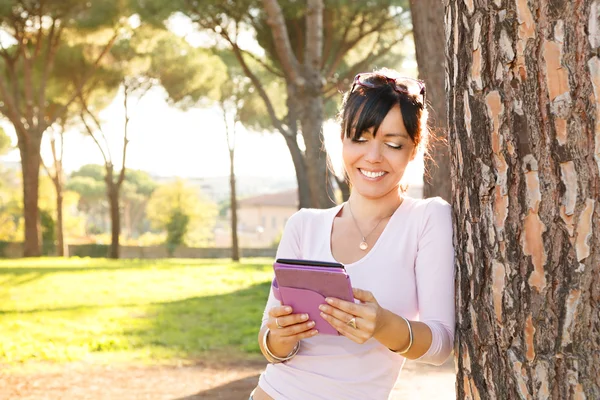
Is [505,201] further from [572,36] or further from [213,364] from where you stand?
[213,364]

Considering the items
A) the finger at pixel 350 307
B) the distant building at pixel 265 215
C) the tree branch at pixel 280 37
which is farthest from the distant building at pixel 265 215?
the finger at pixel 350 307

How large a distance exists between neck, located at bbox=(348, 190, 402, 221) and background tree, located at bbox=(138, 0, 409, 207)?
22.4ft

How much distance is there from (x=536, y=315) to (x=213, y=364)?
525cm

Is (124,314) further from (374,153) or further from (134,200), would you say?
(134,200)

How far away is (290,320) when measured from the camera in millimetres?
1900

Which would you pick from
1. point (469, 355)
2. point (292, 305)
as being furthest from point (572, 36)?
point (292, 305)

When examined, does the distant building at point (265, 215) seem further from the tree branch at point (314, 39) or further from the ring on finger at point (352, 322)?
the ring on finger at point (352, 322)

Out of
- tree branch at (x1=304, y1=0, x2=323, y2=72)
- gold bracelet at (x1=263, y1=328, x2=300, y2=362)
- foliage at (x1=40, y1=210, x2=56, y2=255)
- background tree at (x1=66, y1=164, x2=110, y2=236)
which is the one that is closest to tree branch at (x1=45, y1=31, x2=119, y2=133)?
foliage at (x1=40, y1=210, x2=56, y2=255)

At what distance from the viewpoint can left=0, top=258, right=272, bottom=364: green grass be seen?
7.11 m

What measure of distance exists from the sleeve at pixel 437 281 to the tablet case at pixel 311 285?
230 millimetres

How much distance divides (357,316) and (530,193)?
17.7 inches

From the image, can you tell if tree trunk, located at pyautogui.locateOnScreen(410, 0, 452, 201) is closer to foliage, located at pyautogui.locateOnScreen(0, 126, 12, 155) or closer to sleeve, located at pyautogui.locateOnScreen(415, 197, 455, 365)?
sleeve, located at pyautogui.locateOnScreen(415, 197, 455, 365)

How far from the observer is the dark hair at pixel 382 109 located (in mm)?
2057

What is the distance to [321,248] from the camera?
2174 millimetres
